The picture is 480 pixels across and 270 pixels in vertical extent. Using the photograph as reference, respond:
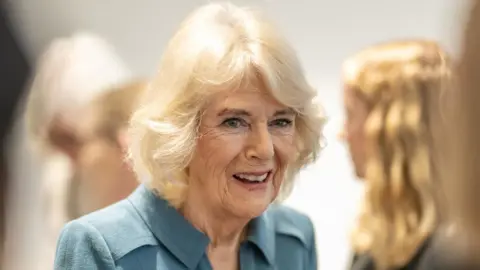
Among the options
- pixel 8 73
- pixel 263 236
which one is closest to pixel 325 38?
pixel 8 73

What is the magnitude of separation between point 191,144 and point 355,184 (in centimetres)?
115

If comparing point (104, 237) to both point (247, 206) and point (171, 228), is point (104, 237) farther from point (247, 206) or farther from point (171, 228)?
point (247, 206)

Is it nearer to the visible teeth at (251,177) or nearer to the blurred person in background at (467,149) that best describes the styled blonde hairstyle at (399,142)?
the visible teeth at (251,177)

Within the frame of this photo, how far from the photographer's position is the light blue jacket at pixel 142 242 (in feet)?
3.53

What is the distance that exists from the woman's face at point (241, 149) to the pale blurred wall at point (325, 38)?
2.85 ft

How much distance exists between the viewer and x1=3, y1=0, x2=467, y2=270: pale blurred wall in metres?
2.05

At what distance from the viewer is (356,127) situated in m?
1.58

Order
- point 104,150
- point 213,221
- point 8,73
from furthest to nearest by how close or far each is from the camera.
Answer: point 8,73 < point 104,150 < point 213,221

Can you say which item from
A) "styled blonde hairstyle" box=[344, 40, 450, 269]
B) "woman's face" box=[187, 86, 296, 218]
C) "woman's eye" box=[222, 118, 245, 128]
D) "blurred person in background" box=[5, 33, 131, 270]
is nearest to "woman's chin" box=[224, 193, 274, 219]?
"woman's face" box=[187, 86, 296, 218]

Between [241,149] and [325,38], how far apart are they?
1130 mm

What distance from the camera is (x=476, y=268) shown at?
16.5 inches

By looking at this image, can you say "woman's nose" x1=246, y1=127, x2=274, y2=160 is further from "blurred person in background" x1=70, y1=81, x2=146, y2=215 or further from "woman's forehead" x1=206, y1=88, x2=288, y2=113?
"blurred person in background" x1=70, y1=81, x2=146, y2=215

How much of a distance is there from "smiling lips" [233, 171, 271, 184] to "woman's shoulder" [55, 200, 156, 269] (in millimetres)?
166

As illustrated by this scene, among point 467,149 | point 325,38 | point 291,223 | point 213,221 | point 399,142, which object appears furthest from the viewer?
point 325,38
